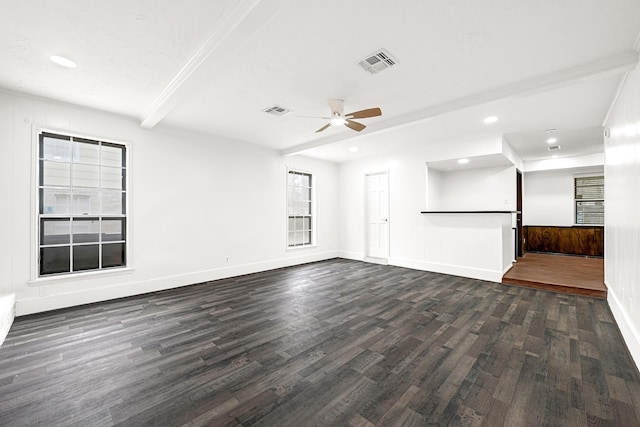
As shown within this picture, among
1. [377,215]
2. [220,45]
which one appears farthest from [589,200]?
[220,45]

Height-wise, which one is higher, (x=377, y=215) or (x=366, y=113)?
(x=366, y=113)

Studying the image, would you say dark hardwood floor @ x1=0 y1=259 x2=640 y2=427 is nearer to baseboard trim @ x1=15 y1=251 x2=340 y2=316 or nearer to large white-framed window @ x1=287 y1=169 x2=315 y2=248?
baseboard trim @ x1=15 y1=251 x2=340 y2=316

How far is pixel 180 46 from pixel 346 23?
1497 millimetres

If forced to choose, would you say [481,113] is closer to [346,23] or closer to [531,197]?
[346,23]

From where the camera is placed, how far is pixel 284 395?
1854 millimetres

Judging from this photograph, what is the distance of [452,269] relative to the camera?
17.9ft

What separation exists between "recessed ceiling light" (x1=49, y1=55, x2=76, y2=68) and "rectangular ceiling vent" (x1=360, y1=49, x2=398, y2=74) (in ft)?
9.44

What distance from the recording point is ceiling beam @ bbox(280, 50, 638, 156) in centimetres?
254

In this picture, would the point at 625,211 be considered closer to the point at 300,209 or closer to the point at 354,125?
the point at 354,125

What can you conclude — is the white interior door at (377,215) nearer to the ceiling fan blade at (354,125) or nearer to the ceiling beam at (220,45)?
the ceiling fan blade at (354,125)

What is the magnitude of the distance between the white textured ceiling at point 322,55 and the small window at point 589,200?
4559 mm

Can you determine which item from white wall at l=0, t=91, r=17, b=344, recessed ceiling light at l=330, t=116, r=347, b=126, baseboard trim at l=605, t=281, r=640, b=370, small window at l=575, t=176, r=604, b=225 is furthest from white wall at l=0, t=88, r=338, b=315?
small window at l=575, t=176, r=604, b=225

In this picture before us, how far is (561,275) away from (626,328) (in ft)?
9.06

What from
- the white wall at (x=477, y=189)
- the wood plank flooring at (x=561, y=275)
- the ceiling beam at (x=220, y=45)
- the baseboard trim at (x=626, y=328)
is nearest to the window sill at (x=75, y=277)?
the ceiling beam at (x=220, y=45)
